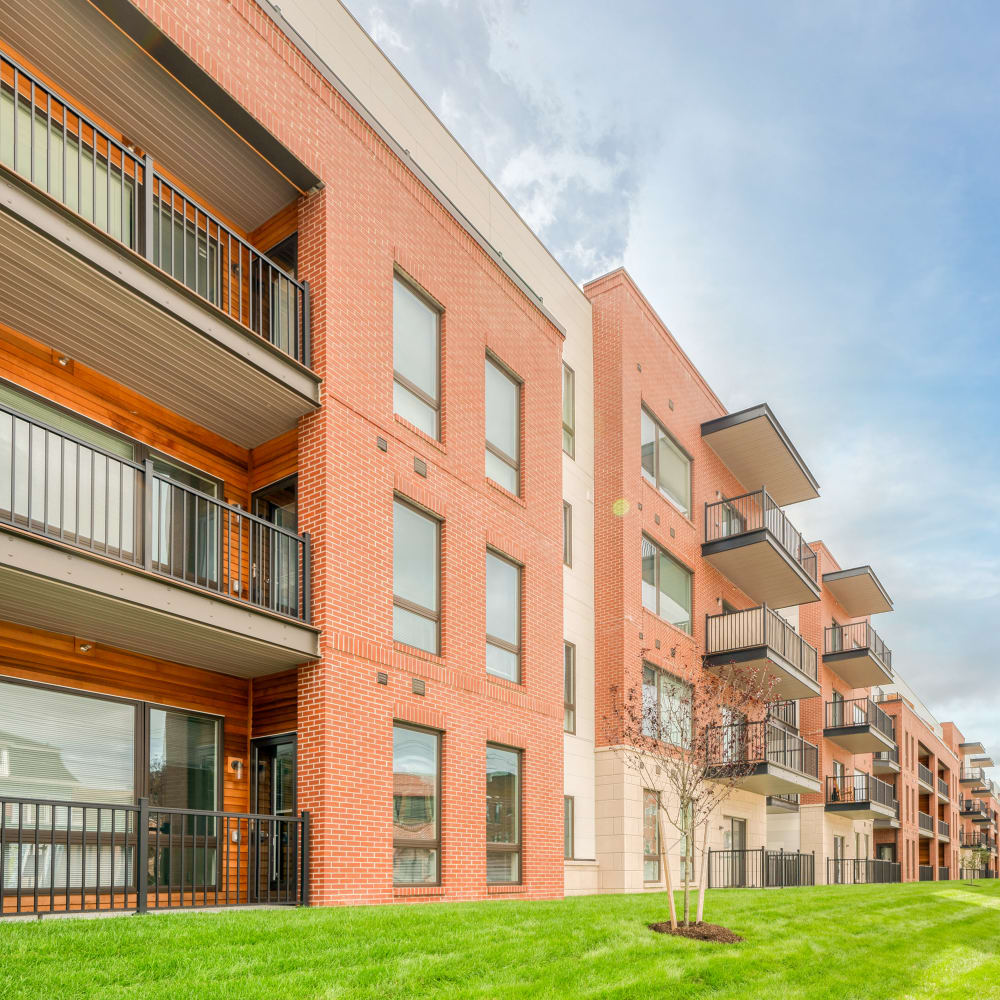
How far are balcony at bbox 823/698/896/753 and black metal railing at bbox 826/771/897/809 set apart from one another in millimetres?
1280

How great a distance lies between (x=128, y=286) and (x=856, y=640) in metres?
38.1

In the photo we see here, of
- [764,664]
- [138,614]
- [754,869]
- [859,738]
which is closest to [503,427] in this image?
[138,614]

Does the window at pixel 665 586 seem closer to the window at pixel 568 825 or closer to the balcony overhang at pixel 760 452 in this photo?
the balcony overhang at pixel 760 452

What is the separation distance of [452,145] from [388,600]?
29.8 feet

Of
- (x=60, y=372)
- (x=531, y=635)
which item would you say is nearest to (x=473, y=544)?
(x=531, y=635)

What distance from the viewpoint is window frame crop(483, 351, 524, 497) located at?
17.3 metres

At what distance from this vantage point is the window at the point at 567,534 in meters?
21.3

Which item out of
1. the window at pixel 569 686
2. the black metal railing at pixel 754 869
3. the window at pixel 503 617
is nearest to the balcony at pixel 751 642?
the black metal railing at pixel 754 869

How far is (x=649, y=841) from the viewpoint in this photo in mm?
21656

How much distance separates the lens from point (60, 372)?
1152 centimetres

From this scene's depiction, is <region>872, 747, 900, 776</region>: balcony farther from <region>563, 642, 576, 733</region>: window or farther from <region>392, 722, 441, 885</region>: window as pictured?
<region>392, 722, 441, 885</region>: window

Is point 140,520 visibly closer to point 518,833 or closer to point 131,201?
point 131,201

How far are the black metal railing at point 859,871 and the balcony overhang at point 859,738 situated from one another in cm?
424

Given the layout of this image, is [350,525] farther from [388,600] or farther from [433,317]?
[433,317]
